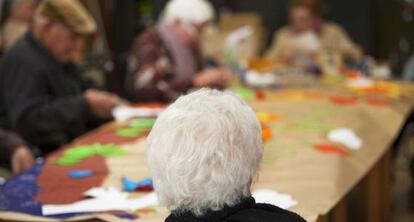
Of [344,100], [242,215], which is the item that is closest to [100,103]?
[344,100]

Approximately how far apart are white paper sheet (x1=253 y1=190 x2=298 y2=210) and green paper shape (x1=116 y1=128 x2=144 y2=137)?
113 centimetres

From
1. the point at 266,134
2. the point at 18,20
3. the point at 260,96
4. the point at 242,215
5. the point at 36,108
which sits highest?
the point at 18,20

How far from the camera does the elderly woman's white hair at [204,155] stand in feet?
5.31

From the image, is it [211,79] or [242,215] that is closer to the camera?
[242,215]

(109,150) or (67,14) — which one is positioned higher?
(67,14)

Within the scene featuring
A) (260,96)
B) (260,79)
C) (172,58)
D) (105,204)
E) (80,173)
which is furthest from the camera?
(260,79)

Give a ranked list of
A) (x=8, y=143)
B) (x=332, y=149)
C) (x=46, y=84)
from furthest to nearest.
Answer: (x=46, y=84) → (x=8, y=143) → (x=332, y=149)

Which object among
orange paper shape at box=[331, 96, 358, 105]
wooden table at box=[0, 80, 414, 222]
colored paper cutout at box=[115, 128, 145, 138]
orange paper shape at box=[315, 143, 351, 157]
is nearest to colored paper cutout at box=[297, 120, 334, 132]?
wooden table at box=[0, 80, 414, 222]

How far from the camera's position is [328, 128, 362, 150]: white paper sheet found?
3285mm

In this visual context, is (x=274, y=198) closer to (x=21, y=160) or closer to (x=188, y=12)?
(x=21, y=160)

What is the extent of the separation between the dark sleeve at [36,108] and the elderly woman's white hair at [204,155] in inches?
82.1

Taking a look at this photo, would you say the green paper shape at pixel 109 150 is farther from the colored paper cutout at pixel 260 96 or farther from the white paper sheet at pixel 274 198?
the colored paper cutout at pixel 260 96

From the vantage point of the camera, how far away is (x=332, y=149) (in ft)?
A: 10.2

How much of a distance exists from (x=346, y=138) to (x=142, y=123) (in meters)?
1.02
